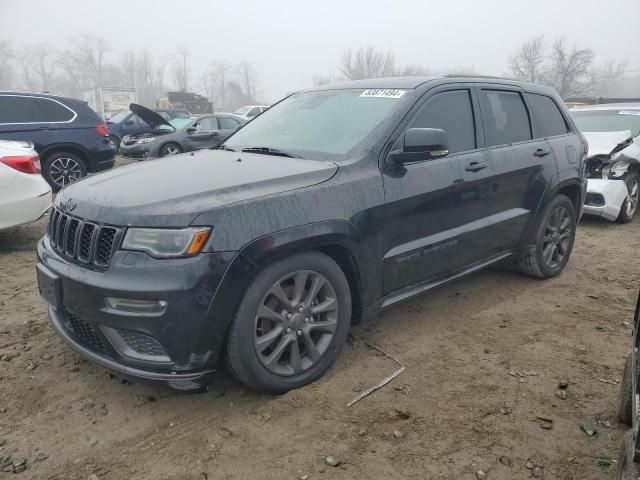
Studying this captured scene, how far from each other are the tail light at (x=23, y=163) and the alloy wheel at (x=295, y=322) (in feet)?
12.7

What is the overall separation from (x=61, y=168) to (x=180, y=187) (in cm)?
717

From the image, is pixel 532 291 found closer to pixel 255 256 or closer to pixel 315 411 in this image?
pixel 315 411

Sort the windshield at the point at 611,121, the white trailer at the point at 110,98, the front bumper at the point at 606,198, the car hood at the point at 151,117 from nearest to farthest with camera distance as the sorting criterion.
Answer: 1. the car hood at the point at 151,117
2. the front bumper at the point at 606,198
3. the windshield at the point at 611,121
4. the white trailer at the point at 110,98

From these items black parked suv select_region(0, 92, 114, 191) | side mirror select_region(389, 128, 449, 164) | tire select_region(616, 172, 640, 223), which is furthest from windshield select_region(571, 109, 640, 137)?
black parked suv select_region(0, 92, 114, 191)

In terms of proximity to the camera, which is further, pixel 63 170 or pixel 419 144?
pixel 63 170

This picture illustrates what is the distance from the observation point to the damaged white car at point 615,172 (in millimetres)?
6648

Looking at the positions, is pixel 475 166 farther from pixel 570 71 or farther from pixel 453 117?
pixel 570 71

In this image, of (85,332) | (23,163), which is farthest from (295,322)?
(23,163)

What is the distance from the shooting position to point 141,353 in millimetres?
2402

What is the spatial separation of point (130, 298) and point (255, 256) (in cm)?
60

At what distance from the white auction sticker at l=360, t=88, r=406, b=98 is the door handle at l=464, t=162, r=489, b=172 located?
0.70 meters

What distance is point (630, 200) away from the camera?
6.94 meters

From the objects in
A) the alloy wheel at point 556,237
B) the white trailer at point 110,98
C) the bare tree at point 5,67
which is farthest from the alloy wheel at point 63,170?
the bare tree at point 5,67

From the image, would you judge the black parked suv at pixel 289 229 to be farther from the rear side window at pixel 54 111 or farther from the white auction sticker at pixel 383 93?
the rear side window at pixel 54 111
